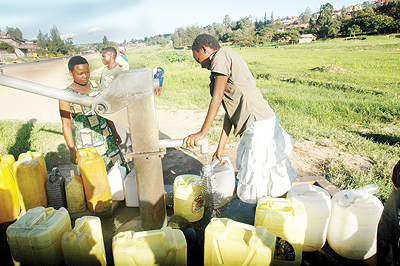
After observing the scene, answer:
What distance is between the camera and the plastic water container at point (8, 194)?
218 centimetres

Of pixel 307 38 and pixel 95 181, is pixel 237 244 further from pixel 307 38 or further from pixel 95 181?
pixel 307 38

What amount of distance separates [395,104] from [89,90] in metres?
7.20

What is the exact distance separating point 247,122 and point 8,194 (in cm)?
223

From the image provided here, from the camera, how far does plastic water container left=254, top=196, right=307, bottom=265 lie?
5.51 ft

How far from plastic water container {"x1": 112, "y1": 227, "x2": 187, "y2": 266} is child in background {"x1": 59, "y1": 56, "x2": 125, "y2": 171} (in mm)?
1573

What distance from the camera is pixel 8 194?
2.21 m

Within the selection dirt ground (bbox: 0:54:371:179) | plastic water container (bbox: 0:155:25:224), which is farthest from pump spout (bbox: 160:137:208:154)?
dirt ground (bbox: 0:54:371:179)

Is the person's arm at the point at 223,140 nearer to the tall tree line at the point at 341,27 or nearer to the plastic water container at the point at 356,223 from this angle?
the plastic water container at the point at 356,223

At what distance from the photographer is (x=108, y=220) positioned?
7.81 ft

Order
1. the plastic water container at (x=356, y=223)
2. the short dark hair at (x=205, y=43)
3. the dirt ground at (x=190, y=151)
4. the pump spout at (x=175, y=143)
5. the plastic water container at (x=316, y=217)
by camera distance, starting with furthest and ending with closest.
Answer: the dirt ground at (x=190, y=151), the short dark hair at (x=205, y=43), the plastic water container at (x=316, y=217), the plastic water container at (x=356, y=223), the pump spout at (x=175, y=143)

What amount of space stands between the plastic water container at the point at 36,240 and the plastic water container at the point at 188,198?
93cm

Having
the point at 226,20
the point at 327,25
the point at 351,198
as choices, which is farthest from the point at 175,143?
the point at 226,20

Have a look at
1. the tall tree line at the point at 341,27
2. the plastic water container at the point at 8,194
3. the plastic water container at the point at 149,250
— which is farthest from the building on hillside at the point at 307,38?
the plastic water container at the point at 149,250

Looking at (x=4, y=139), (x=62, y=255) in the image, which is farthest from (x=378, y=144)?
(x=4, y=139)
